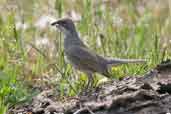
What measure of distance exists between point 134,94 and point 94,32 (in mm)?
2935

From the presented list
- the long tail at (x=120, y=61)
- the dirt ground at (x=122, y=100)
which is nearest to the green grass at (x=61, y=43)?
the long tail at (x=120, y=61)

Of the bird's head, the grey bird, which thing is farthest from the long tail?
the bird's head

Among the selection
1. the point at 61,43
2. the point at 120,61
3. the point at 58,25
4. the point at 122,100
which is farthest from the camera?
the point at 61,43

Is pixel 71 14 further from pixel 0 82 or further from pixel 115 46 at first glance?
pixel 0 82

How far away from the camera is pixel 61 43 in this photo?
902 cm

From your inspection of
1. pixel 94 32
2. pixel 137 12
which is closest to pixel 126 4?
pixel 137 12

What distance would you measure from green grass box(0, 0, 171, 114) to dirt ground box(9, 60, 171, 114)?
0.32 m

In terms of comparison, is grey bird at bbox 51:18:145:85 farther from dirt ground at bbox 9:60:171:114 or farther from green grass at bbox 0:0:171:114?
dirt ground at bbox 9:60:171:114

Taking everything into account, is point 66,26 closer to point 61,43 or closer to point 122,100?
point 61,43

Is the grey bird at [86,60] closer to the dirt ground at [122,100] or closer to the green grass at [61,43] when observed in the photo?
the green grass at [61,43]

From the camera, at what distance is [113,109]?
645cm

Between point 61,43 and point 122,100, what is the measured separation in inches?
107

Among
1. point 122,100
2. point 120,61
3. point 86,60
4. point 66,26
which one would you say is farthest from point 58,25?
point 122,100

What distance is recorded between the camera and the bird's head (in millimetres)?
8602
